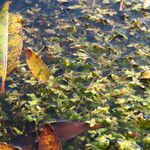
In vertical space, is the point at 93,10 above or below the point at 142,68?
above

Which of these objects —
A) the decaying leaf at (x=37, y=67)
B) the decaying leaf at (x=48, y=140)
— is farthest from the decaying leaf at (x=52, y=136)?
the decaying leaf at (x=37, y=67)

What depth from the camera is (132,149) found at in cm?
183

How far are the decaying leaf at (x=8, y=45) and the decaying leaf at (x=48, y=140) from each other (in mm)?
503

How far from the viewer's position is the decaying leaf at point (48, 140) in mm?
1854

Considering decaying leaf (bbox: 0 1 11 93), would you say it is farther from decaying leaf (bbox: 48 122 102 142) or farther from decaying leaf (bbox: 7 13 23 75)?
decaying leaf (bbox: 48 122 102 142)

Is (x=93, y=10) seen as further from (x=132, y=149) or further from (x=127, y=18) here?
(x=132, y=149)

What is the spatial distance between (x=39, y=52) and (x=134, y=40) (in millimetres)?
736

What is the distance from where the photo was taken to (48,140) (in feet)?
6.10

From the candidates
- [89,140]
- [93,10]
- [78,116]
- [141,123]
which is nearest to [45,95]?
[78,116]

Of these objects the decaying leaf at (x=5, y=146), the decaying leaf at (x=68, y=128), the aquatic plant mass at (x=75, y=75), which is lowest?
the decaying leaf at (x=5, y=146)

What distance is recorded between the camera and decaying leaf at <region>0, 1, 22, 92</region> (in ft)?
7.45

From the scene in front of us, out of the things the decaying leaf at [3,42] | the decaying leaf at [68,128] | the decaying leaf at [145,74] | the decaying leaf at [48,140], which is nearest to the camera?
the decaying leaf at [48,140]

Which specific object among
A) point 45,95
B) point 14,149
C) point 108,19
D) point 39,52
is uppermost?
point 108,19

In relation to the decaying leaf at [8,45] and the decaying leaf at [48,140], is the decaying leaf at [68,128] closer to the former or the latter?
the decaying leaf at [48,140]
